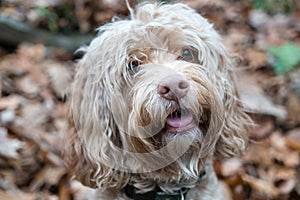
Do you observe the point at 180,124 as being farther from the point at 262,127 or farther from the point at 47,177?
the point at 262,127

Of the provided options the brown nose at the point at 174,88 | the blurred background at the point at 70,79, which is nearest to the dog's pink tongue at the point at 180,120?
the brown nose at the point at 174,88

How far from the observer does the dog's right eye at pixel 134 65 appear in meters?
3.54

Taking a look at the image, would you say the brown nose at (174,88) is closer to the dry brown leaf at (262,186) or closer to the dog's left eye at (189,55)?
the dog's left eye at (189,55)

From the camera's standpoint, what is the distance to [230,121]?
3879mm

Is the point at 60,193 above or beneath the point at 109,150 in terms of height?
beneath

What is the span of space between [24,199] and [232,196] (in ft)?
4.62

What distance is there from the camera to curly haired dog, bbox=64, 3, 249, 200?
329 centimetres

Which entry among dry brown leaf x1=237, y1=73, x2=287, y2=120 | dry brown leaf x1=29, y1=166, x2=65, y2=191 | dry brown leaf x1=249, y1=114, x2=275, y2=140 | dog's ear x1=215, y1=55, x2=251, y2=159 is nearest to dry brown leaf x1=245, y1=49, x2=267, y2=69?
dry brown leaf x1=237, y1=73, x2=287, y2=120

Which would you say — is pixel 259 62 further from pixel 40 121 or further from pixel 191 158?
pixel 191 158

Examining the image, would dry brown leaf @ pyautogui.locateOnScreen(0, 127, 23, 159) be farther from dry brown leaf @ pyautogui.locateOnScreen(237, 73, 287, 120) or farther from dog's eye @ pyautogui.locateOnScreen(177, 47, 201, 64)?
dry brown leaf @ pyautogui.locateOnScreen(237, 73, 287, 120)

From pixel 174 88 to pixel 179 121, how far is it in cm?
22

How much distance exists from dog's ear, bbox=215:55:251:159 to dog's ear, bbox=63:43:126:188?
621mm

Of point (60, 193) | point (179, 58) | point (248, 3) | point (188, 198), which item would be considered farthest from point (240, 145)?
point (248, 3)

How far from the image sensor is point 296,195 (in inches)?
183
